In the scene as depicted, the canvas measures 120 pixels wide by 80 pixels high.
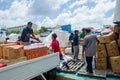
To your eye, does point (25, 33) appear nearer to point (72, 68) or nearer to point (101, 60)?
point (72, 68)

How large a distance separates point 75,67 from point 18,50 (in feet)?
9.17

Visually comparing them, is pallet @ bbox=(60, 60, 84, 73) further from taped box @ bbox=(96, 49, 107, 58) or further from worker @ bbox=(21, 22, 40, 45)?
worker @ bbox=(21, 22, 40, 45)

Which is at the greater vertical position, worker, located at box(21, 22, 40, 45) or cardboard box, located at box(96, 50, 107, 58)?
worker, located at box(21, 22, 40, 45)

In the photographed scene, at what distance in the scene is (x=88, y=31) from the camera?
20.2 feet

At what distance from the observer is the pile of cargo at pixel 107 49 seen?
22.7 ft

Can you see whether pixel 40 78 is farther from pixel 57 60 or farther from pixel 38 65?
pixel 57 60

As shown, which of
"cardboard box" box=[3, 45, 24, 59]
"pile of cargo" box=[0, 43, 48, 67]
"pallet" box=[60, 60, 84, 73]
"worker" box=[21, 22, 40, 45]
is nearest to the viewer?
"pile of cargo" box=[0, 43, 48, 67]

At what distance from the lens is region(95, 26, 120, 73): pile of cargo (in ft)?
22.7

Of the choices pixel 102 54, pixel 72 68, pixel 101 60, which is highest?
pixel 102 54

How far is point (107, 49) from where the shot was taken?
7.02m

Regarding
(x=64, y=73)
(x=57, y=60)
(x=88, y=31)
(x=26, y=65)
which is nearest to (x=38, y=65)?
(x=26, y=65)

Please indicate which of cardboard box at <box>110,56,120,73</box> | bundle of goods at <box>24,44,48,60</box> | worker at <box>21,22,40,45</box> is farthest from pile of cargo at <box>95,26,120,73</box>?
worker at <box>21,22,40,45</box>

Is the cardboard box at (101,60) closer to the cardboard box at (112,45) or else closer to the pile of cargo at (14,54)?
the cardboard box at (112,45)

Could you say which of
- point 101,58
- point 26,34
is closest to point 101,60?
point 101,58
